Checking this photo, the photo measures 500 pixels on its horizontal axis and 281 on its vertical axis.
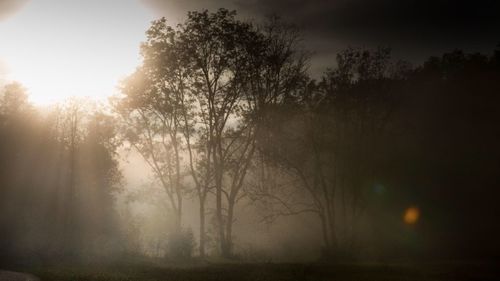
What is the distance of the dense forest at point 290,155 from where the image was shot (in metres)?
38.1

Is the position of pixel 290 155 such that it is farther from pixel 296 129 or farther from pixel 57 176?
pixel 57 176

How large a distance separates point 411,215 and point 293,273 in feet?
71.1

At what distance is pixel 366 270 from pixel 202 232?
717 inches

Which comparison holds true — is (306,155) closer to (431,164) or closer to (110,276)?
(431,164)

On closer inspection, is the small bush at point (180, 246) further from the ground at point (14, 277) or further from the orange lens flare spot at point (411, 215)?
the orange lens flare spot at point (411, 215)

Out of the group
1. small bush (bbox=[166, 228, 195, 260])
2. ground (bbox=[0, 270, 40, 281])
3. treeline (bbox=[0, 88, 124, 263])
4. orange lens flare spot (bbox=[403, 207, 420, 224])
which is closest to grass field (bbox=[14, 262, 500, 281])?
ground (bbox=[0, 270, 40, 281])

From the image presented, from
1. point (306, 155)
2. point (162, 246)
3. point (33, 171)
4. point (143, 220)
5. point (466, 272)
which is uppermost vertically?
point (33, 171)

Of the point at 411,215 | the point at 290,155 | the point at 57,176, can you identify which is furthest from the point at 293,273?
the point at 57,176

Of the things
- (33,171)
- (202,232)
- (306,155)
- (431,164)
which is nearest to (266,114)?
(306,155)

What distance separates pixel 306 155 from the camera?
37750mm

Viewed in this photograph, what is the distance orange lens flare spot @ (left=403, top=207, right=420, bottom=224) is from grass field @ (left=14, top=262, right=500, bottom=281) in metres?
12.9

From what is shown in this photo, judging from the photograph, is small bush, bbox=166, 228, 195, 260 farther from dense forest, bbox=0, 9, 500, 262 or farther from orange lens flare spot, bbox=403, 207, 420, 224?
orange lens flare spot, bbox=403, 207, 420, 224

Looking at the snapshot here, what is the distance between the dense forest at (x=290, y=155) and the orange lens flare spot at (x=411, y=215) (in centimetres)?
12

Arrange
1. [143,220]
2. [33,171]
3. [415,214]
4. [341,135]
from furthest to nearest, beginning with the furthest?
[33,171] → [143,220] → [415,214] → [341,135]
